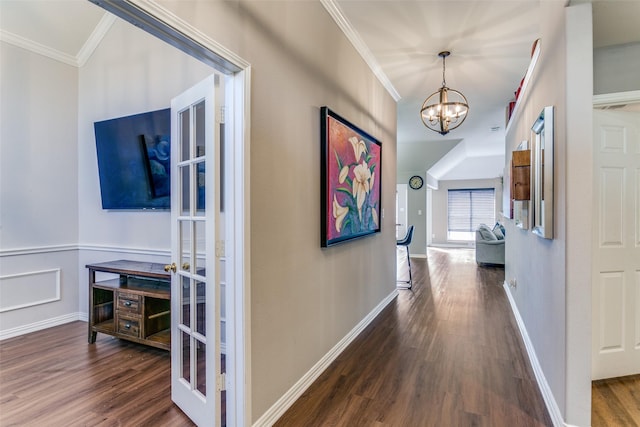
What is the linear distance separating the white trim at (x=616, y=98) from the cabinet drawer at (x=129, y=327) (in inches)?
155

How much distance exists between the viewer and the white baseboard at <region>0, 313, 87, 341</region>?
9.89ft

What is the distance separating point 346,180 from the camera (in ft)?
8.98

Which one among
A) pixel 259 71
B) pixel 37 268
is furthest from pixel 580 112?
pixel 37 268

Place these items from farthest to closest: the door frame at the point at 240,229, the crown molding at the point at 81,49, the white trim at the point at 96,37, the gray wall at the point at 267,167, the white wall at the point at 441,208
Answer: the white wall at the point at 441,208, the white trim at the point at 96,37, the crown molding at the point at 81,49, the gray wall at the point at 267,167, the door frame at the point at 240,229

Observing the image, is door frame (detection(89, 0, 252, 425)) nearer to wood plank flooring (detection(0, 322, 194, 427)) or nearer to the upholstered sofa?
wood plank flooring (detection(0, 322, 194, 427))

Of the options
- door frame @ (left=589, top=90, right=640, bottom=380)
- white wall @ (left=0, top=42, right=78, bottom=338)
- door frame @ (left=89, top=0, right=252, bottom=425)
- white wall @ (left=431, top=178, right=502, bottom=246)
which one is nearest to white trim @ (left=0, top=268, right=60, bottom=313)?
white wall @ (left=0, top=42, right=78, bottom=338)

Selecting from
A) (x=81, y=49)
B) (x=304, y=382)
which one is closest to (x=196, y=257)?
(x=304, y=382)

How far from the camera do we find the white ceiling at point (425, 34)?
2463 mm

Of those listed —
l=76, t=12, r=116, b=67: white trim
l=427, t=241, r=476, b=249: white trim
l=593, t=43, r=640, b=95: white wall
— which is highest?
l=76, t=12, r=116, b=67: white trim

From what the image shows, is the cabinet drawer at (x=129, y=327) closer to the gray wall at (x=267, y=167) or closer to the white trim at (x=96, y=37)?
the gray wall at (x=267, y=167)

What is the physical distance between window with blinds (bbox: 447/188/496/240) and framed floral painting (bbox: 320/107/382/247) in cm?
853

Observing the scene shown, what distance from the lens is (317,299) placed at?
2.36 m

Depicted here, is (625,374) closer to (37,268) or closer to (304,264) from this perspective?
(304,264)

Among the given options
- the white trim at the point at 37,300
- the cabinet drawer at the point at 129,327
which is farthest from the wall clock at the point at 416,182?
the white trim at the point at 37,300
